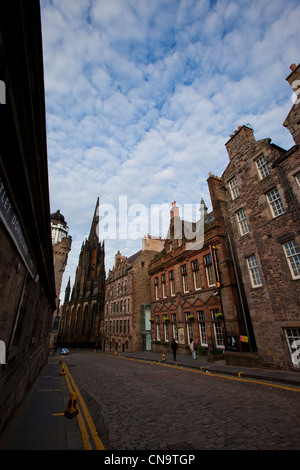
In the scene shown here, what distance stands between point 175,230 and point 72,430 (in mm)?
22804

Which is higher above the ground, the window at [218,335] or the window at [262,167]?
the window at [262,167]

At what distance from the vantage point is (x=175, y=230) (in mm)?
26266

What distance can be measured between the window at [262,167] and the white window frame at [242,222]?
2.65 m

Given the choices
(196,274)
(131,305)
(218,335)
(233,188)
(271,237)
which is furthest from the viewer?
(131,305)

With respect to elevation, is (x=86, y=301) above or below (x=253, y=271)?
above

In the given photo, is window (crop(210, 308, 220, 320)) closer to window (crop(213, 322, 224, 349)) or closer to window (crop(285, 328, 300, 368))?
window (crop(213, 322, 224, 349))

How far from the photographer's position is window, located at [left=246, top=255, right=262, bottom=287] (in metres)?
13.4

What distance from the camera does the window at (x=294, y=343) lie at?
10.5 meters

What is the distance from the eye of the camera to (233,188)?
1634 cm

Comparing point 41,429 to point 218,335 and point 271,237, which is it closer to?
point 271,237

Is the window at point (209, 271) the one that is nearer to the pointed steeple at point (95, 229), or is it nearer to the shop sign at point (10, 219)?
the shop sign at point (10, 219)

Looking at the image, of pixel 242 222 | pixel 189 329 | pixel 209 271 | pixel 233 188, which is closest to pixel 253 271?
pixel 242 222

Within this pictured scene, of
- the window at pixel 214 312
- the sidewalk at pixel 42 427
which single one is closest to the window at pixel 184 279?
the window at pixel 214 312

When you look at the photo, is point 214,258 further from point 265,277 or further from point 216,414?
point 216,414
